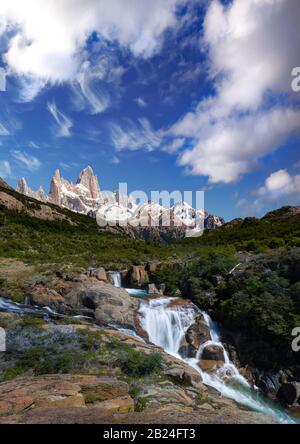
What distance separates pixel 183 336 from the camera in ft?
95.2

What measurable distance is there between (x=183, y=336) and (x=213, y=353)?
118 inches

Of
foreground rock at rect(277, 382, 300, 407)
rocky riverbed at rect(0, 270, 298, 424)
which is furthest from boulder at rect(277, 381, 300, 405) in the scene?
rocky riverbed at rect(0, 270, 298, 424)

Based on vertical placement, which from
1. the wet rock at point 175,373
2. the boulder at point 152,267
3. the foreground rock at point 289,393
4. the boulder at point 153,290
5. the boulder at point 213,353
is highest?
the boulder at point 152,267

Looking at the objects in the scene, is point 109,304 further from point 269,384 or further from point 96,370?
point 269,384

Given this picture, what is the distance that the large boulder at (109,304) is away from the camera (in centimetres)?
2834

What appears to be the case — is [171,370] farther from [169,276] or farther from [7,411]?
[169,276]

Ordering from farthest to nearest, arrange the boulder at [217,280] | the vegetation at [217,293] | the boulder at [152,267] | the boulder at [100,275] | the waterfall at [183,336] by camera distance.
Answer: the boulder at [152,267] < the boulder at [100,275] < the boulder at [217,280] < the waterfall at [183,336] < the vegetation at [217,293]

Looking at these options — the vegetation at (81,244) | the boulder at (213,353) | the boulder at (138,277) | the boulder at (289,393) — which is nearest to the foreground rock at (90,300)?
the boulder at (213,353)

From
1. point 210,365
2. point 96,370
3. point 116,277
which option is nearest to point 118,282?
point 116,277

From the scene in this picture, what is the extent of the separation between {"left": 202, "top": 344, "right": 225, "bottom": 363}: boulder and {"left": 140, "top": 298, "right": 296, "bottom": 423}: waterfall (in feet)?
1.22

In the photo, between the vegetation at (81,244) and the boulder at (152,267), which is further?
Result: the vegetation at (81,244)

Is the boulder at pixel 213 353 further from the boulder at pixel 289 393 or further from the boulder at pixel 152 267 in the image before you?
the boulder at pixel 152 267

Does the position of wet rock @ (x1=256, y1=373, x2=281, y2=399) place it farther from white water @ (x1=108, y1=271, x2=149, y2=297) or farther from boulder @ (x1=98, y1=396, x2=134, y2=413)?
white water @ (x1=108, y1=271, x2=149, y2=297)

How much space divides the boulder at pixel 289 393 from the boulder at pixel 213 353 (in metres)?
4.72
